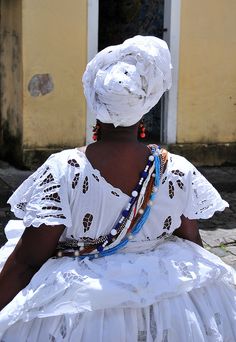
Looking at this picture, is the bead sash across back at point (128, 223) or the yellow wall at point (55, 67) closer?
the bead sash across back at point (128, 223)

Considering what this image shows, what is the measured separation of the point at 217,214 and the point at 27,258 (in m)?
4.27

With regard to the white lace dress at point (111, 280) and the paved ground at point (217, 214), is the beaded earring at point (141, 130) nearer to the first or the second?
the white lace dress at point (111, 280)

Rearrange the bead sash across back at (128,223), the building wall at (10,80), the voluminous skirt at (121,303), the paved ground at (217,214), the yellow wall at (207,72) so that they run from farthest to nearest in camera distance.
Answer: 1. the yellow wall at (207,72)
2. the building wall at (10,80)
3. the paved ground at (217,214)
4. the bead sash across back at (128,223)
5. the voluminous skirt at (121,303)

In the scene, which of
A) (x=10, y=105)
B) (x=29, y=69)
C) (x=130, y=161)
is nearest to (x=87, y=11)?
(x=29, y=69)

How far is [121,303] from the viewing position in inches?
70.6

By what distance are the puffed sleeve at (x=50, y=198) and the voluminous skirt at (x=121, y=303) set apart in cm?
16

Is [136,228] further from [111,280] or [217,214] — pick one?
[217,214]

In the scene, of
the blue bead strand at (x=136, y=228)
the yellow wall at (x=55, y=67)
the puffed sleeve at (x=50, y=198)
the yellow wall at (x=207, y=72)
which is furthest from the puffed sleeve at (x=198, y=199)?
the yellow wall at (x=207, y=72)

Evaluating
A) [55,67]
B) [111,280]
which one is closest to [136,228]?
[111,280]

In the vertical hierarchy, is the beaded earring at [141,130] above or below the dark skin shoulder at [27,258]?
above

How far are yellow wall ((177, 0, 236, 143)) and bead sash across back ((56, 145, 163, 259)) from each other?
5628 millimetres

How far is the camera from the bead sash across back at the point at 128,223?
1.91 metres

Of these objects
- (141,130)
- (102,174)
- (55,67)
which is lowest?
(102,174)

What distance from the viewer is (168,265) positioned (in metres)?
1.92
